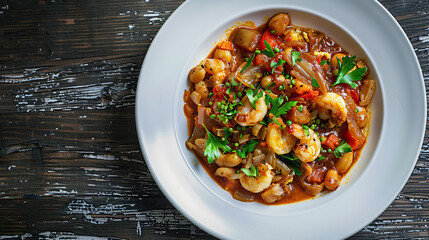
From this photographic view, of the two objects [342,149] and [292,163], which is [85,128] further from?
[342,149]

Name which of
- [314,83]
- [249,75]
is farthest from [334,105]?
[249,75]

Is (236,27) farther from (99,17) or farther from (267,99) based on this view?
(99,17)

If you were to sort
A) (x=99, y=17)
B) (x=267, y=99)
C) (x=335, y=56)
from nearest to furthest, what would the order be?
(x=267, y=99) < (x=335, y=56) < (x=99, y=17)

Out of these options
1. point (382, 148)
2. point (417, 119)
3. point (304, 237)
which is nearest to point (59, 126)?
point (304, 237)

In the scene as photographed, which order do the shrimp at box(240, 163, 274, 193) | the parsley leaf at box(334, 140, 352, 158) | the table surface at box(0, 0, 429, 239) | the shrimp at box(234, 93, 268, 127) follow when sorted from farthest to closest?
the table surface at box(0, 0, 429, 239), the parsley leaf at box(334, 140, 352, 158), the shrimp at box(240, 163, 274, 193), the shrimp at box(234, 93, 268, 127)

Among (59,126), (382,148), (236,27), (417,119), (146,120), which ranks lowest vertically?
(59,126)

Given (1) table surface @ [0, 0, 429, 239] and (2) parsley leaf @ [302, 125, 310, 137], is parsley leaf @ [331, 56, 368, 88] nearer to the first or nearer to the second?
(2) parsley leaf @ [302, 125, 310, 137]

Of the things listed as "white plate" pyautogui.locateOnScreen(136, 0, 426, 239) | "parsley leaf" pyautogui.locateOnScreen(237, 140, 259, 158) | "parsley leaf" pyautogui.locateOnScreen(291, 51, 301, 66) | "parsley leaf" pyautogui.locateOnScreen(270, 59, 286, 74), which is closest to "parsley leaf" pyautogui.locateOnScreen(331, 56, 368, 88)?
"white plate" pyautogui.locateOnScreen(136, 0, 426, 239)
